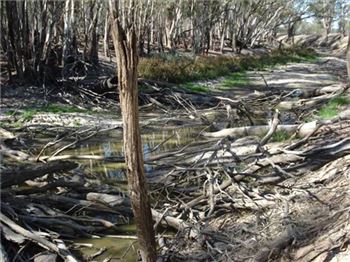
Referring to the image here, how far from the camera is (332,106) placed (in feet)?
44.6

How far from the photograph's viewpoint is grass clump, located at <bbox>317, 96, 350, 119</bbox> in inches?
493

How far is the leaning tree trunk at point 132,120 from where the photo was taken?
3986 mm

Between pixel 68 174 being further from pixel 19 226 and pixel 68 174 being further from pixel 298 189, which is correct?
pixel 298 189

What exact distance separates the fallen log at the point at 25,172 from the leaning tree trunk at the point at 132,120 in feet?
8.90

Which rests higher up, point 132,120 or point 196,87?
point 132,120

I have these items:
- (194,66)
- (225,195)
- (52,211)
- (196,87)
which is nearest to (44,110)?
(196,87)

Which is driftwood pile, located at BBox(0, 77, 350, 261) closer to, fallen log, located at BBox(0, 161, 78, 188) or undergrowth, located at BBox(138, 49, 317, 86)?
fallen log, located at BBox(0, 161, 78, 188)

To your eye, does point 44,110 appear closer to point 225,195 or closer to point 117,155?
point 117,155

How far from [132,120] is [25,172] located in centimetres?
322

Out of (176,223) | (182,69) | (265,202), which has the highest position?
(265,202)

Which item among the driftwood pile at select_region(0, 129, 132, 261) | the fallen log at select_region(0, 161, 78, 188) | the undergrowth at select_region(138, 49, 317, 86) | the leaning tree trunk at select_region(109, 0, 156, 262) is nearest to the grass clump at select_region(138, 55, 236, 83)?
the undergrowth at select_region(138, 49, 317, 86)

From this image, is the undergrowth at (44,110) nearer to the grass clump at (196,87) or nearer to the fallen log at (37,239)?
the grass clump at (196,87)

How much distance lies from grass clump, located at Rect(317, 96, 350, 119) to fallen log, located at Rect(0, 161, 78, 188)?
7.02m

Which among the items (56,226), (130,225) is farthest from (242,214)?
(56,226)
